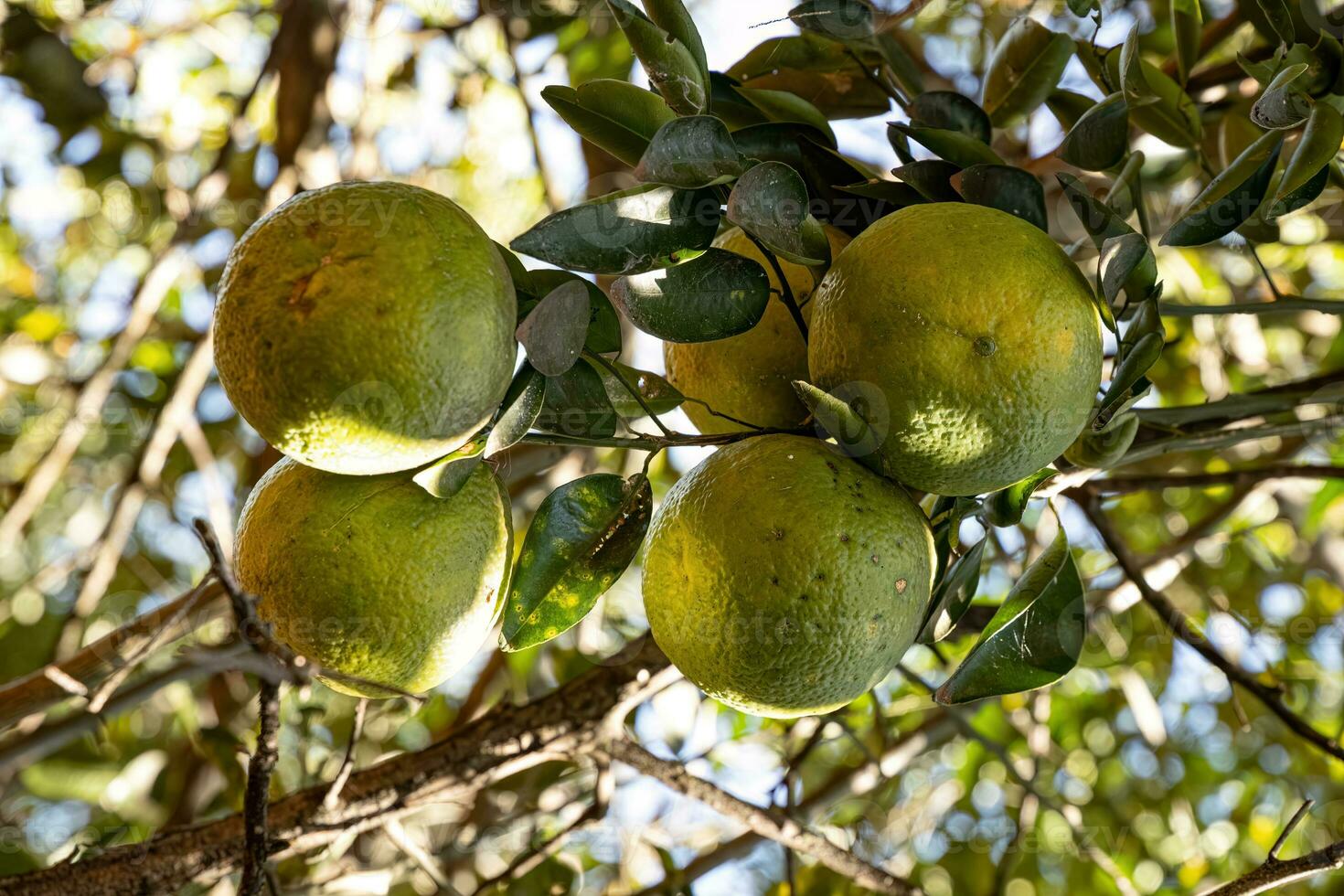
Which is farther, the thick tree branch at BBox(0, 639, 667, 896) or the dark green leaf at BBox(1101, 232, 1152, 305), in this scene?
the thick tree branch at BBox(0, 639, 667, 896)

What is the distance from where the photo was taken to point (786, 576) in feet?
2.86

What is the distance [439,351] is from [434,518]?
0.21 metres

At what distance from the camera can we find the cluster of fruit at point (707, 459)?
815mm

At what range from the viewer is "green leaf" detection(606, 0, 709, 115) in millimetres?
897

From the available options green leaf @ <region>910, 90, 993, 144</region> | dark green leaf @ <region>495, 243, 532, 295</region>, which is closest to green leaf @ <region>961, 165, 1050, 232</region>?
green leaf @ <region>910, 90, 993, 144</region>

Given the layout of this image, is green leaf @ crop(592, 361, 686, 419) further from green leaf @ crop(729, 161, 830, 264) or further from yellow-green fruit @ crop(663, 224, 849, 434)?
green leaf @ crop(729, 161, 830, 264)

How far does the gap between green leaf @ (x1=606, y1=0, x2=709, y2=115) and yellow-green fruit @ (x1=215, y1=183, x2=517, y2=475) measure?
0.23 m

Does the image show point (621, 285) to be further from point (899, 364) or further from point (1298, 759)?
point (1298, 759)

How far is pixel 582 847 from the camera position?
2.51m

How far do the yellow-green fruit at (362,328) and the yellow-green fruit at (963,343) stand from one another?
12.1 inches

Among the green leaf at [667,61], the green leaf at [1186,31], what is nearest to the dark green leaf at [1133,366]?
the green leaf at [667,61]

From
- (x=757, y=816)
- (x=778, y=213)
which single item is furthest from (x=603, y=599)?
(x=778, y=213)

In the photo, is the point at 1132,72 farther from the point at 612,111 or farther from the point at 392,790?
the point at 392,790

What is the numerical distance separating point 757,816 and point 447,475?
74 centimetres
